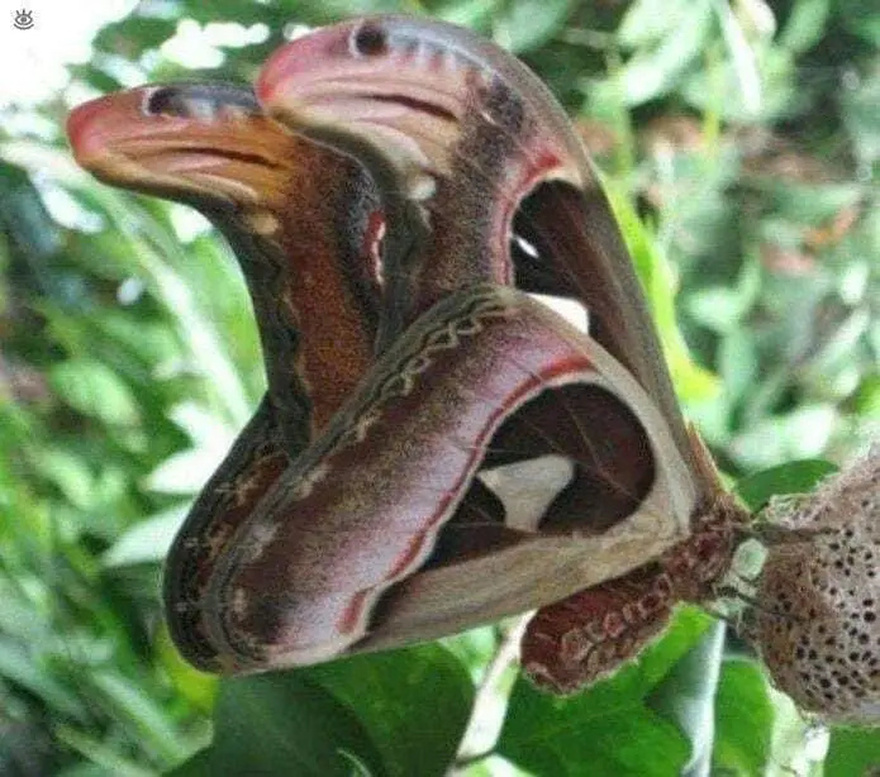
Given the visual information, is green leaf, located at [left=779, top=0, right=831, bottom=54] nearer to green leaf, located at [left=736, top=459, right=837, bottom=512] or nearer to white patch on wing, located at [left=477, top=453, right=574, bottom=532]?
green leaf, located at [left=736, top=459, right=837, bottom=512]

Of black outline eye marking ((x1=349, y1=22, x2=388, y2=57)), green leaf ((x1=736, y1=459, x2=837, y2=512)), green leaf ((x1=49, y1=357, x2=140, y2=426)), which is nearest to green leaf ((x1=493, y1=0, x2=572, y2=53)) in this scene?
green leaf ((x1=49, y1=357, x2=140, y2=426))

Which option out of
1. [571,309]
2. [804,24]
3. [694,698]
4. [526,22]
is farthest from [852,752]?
[804,24]

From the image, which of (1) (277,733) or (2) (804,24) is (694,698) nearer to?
(1) (277,733)

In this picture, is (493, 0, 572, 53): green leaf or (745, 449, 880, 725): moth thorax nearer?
(745, 449, 880, 725): moth thorax

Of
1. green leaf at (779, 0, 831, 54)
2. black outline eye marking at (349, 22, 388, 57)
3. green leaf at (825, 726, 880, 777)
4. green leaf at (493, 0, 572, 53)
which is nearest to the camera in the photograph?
black outline eye marking at (349, 22, 388, 57)

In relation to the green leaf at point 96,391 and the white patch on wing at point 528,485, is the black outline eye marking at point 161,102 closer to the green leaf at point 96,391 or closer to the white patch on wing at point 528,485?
the white patch on wing at point 528,485
